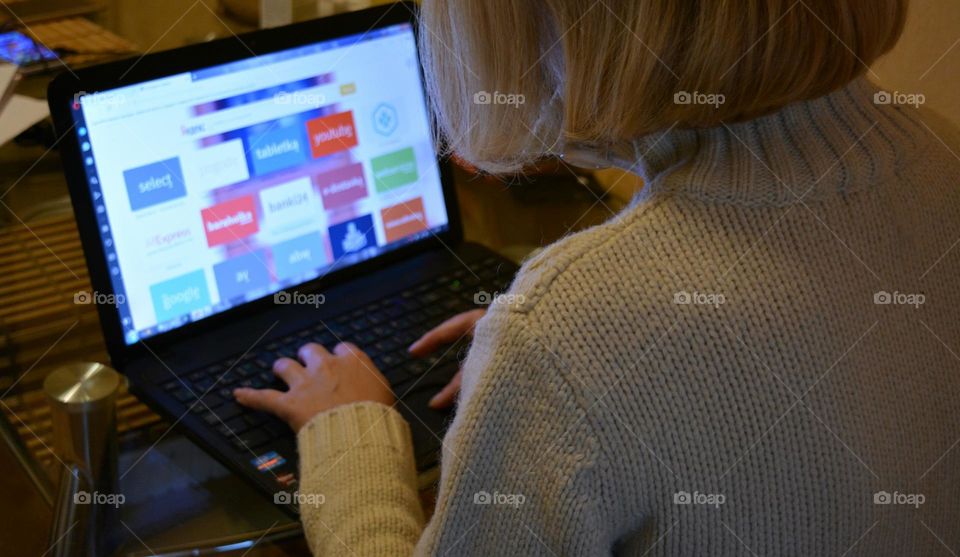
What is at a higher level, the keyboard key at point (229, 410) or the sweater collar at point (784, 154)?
→ the sweater collar at point (784, 154)

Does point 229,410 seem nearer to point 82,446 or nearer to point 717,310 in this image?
point 82,446

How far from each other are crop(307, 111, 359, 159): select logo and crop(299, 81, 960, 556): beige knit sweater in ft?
1.62

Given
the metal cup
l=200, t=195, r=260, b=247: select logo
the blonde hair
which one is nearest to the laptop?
l=200, t=195, r=260, b=247: select logo

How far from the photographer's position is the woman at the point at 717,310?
22.0 inches

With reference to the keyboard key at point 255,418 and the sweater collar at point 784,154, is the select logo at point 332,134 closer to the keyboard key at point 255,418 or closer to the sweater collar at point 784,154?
the keyboard key at point 255,418

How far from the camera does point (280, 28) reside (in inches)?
40.3

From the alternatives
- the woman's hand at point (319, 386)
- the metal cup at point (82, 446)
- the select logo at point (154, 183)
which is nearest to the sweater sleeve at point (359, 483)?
the woman's hand at point (319, 386)

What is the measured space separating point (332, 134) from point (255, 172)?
0.33ft

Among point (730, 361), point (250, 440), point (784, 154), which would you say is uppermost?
point (784, 154)

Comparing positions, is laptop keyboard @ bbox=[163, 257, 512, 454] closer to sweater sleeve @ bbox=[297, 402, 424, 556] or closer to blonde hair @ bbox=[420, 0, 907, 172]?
sweater sleeve @ bbox=[297, 402, 424, 556]

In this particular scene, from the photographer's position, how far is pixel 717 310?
1.85ft

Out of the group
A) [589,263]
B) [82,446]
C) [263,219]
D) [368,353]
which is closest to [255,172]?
[263,219]

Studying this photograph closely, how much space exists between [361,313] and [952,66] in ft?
2.19

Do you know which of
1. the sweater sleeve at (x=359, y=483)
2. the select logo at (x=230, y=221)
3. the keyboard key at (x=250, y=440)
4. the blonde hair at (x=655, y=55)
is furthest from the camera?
the select logo at (x=230, y=221)
